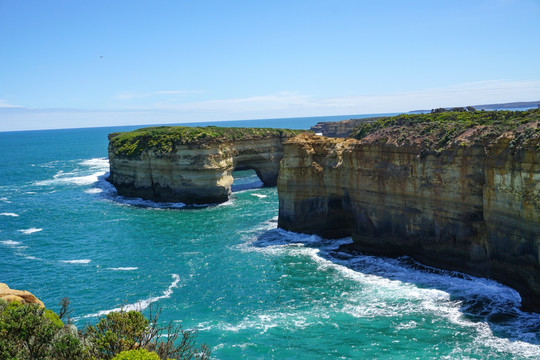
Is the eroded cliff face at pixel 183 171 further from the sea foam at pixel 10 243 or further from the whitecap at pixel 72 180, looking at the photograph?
the sea foam at pixel 10 243

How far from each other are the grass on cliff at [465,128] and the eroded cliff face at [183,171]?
30203 millimetres

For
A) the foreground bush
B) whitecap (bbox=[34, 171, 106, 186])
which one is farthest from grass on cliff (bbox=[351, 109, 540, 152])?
whitecap (bbox=[34, 171, 106, 186])

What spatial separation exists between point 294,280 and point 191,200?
1386 inches

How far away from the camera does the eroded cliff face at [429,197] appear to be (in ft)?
96.3

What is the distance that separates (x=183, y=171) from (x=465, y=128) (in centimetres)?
4193

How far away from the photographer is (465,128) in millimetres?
36906

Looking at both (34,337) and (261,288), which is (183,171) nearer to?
(261,288)

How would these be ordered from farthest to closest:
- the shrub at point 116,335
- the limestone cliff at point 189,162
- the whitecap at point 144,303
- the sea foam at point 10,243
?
the limestone cliff at point 189,162 < the sea foam at point 10,243 < the whitecap at point 144,303 < the shrub at point 116,335

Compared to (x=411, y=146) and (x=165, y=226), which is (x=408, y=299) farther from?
(x=165, y=226)

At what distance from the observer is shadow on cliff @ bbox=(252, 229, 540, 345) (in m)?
26.7

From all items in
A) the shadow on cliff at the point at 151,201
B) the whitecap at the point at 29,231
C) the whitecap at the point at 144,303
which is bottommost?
the whitecap at the point at 144,303

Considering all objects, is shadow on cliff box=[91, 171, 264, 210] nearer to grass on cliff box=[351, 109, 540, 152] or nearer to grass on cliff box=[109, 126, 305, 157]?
grass on cliff box=[109, 126, 305, 157]

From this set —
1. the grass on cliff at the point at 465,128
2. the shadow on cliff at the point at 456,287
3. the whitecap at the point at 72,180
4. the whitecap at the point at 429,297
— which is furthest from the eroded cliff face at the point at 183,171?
the grass on cliff at the point at 465,128

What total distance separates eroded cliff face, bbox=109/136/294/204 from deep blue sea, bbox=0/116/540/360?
28.5 ft
